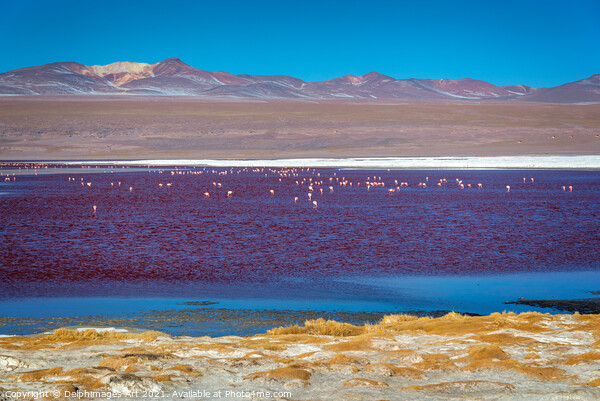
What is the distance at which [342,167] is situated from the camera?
184 ft

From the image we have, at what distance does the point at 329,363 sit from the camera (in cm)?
744

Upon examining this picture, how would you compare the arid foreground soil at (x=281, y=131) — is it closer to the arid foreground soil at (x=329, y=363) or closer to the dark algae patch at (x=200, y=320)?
the dark algae patch at (x=200, y=320)

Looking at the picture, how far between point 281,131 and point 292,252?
73.6m

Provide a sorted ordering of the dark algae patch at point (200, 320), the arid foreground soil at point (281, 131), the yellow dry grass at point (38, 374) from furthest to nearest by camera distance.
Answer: the arid foreground soil at point (281, 131)
the dark algae patch at point (200, 320)
the yellow dry grass at point (38, 374)

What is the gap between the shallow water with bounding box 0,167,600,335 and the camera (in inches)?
463

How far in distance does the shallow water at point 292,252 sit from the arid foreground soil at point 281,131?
46.6 metres

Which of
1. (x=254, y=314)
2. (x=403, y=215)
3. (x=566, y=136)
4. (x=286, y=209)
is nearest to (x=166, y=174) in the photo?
(x=286, y=209)

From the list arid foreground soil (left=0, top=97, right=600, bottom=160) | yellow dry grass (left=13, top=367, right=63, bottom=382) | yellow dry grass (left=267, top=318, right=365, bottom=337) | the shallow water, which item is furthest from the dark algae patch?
arid foreground soil (left=0, top=97, right=600, bottom=160)

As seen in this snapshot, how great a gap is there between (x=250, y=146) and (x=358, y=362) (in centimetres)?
7576

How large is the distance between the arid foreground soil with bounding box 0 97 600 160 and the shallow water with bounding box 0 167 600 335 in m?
46.6

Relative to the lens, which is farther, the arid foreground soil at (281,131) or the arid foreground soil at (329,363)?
the arid foreground soil at (281,131)

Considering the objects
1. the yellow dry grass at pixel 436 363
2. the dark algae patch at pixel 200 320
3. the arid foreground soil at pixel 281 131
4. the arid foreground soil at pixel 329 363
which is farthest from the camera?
the arid foreground soil at pixel 281 131

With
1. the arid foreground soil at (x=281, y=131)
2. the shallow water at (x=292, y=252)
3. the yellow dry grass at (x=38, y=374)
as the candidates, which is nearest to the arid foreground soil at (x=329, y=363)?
the yellow dry grass at (x=38, y=374)

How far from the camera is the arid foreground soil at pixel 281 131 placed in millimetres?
77375
